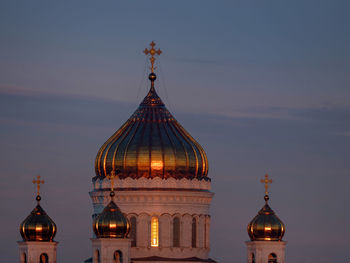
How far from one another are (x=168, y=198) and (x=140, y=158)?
3.41 metres

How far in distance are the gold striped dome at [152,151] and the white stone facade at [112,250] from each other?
743cm

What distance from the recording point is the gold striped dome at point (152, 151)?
131250mm

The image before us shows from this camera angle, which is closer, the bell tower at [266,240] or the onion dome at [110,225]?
the onion dome at [110,225]

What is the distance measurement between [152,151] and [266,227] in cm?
980

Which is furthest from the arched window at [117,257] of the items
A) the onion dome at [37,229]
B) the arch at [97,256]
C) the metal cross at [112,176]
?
the onion dome at [37,229]

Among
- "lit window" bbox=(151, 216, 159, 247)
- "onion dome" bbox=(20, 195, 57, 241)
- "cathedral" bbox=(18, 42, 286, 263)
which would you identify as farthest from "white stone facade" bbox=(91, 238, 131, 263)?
"lit window" bbox=(151, 216, 159, 247)

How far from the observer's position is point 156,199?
131 metres

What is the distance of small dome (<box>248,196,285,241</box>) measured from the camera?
12825 cm

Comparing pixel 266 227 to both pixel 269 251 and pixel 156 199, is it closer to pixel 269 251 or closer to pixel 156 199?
pixel 269 251

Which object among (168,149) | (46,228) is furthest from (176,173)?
(46,228)

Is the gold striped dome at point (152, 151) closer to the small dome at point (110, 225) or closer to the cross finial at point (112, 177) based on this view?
the cross finial at point (112, 177)

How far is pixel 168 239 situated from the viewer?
130250mm

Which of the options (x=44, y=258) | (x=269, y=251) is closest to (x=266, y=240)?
(x=269, y=251)

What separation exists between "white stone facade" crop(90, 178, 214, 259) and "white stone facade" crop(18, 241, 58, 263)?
200 inches
